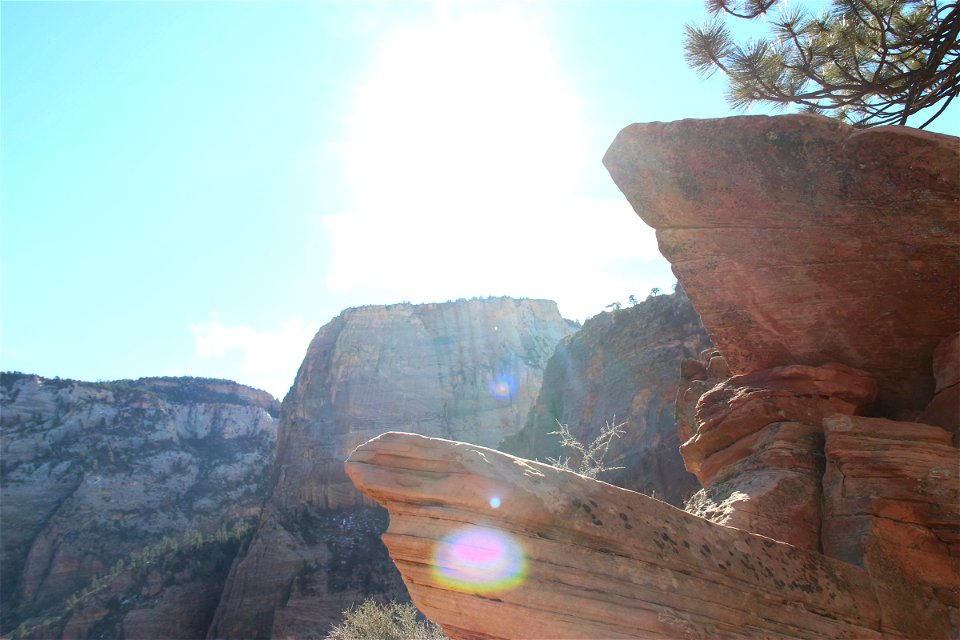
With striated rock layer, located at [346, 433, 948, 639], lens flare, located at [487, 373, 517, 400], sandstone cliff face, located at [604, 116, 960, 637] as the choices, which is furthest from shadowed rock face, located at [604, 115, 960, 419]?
lens flare, located at [487, 373, 517, 400]

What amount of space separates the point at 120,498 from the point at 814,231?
6107 centimetres

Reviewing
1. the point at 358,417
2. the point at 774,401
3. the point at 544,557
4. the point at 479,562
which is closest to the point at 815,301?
the point at 774,401

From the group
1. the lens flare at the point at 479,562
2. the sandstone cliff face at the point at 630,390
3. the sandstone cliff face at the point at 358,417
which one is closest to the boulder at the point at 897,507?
the lens flare at the point at 479,562

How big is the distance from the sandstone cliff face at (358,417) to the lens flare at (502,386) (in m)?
0.10

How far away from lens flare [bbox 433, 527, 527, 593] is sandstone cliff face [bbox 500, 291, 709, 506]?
1912cm

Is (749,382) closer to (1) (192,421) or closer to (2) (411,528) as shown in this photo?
(2) (411,528)

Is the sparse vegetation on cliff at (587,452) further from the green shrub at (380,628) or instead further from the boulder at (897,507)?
the green shrub at (380,628)

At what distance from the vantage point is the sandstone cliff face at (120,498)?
4262cm

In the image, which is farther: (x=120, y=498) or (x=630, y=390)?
(x=120, y=498)

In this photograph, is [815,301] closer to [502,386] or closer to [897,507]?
[897,507]

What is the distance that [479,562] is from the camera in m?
3.55

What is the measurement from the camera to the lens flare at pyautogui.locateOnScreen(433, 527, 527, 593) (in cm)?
353

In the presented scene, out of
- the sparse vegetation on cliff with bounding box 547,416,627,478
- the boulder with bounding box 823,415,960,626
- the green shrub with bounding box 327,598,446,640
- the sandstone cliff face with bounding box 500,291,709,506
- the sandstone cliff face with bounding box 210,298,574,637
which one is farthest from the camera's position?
the sandstone cliff face with bounding box 210,298,574,637

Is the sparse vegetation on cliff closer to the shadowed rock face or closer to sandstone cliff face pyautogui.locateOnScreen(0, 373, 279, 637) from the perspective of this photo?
the shadowed rock face
